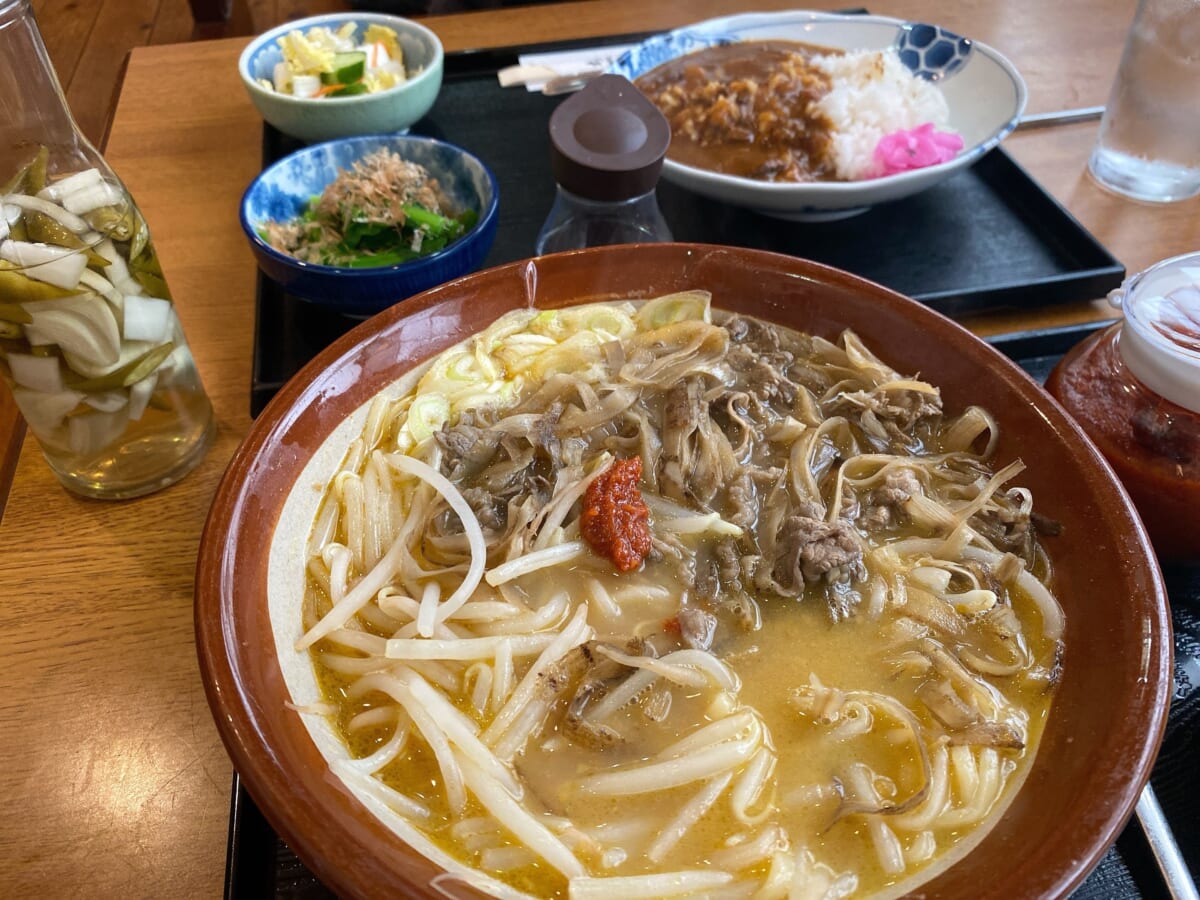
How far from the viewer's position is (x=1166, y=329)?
1.65m

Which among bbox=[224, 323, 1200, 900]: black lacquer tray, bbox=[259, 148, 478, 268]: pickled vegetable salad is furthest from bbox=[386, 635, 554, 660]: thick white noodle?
bbox=[259, 148, 478, 268]: pickled vegetable salad

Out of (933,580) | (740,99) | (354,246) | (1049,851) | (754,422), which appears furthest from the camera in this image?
(740,99)

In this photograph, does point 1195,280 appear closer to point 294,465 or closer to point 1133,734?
point 1133,734

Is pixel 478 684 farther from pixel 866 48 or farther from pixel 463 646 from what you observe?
pixel 866 48

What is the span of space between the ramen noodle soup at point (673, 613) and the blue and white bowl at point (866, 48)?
2.17 ft

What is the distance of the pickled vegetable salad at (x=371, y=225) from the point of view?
2301mm

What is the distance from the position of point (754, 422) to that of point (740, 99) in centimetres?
156

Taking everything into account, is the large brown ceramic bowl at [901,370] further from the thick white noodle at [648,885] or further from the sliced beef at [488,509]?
the sliced beef at [488,509]

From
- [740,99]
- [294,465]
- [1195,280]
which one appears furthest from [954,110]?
[294,465]

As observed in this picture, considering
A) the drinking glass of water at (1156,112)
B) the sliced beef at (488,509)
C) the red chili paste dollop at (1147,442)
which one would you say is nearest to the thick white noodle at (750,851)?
the sliced beef at (488,509)

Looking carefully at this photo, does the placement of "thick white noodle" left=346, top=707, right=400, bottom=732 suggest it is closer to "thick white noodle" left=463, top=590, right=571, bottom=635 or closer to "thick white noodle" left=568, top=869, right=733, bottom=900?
"thick white noodle" left=463, top=590, right=571, bottom=635

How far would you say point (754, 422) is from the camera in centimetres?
180

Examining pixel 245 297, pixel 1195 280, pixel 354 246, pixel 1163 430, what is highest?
pixel 1195 280

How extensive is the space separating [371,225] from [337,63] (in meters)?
0.99
